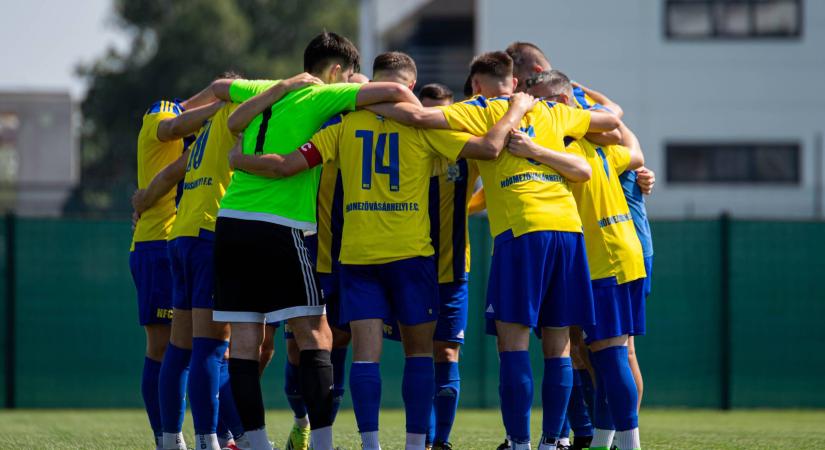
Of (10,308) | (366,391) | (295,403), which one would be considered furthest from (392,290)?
(10,308)

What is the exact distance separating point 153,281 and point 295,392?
3.67ft

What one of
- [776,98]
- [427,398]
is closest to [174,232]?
[427,398]

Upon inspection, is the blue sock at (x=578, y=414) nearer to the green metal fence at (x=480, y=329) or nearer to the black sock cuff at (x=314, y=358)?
the black sock cuff at (x=314, y=358)

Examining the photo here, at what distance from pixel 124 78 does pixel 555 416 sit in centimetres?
4860

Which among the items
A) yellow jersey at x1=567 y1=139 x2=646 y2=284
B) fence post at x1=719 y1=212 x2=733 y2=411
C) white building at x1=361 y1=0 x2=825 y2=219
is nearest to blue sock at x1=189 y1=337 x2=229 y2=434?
yellow jersey at x1=567 y1=139 x2=646 y2=284

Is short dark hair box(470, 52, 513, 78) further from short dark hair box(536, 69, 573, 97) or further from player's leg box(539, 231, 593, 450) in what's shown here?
player's leg box(539, 231, 593, 450)

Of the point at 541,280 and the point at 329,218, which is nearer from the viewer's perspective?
the point at 541,280

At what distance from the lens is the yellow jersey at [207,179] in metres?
6.39

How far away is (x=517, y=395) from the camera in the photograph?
6152mm

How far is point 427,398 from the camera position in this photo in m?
6.19

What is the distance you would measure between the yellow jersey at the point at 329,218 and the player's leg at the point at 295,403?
1.54 feet

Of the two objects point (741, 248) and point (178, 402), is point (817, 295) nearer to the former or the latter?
point (741, 248)

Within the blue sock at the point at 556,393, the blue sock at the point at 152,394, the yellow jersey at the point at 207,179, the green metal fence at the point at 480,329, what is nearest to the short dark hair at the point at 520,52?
the yellow jersey at the point at 207,179

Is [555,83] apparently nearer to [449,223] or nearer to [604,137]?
[604,137]
